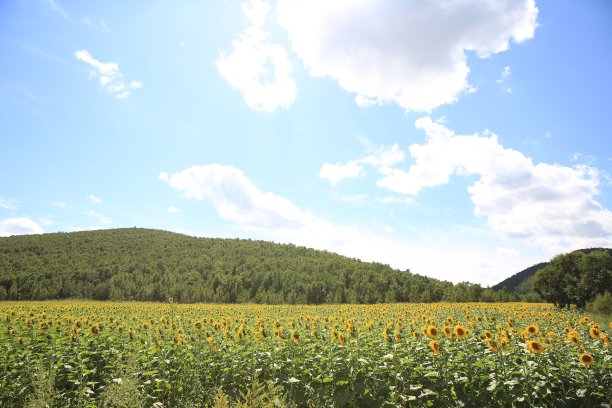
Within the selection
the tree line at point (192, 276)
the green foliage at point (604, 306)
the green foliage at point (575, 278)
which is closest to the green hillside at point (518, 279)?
the tree line at point (192, 276)

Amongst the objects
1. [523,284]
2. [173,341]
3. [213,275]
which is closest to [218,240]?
[213,275]

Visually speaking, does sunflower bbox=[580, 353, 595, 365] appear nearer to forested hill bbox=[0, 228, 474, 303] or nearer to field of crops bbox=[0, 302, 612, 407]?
field of crops bbox=[0, 302, 612, 407]

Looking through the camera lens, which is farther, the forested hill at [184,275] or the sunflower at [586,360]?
the forested hill at [184,275]

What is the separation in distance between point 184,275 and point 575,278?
3235 inches

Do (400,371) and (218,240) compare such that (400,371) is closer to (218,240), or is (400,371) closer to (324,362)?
(324,362)

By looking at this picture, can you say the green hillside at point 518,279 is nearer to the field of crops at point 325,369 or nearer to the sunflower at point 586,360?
the field of crops at point 325,369

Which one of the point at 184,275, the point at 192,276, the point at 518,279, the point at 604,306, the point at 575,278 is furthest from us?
the point at 518,279

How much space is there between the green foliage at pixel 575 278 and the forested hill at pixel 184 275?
19.8m

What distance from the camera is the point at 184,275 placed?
9150 centimetres

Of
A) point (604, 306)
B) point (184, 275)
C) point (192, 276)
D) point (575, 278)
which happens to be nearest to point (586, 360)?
point (604, 306)

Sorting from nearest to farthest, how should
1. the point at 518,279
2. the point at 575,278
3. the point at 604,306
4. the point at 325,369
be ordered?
the point at 325,369 → the point at 604,306 → the point at 575,278 → the point at 518,279

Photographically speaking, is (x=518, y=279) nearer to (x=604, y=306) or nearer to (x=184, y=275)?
(x=604, y=306)

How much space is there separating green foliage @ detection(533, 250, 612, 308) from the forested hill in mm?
19810

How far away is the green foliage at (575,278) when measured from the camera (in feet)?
145
